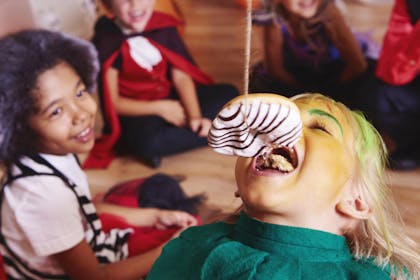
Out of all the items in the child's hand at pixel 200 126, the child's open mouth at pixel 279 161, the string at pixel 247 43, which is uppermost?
the string at pixel 247 43

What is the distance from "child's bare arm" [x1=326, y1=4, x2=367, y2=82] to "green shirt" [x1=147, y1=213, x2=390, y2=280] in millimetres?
1010

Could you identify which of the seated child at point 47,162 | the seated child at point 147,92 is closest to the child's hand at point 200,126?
the seated child at point 147,92

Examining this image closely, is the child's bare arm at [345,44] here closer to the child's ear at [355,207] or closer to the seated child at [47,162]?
the seated child at [47,162]

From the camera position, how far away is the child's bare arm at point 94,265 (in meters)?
0.98

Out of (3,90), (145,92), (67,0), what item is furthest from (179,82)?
(3,90)

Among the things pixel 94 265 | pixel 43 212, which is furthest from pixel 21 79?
pixel 94 265

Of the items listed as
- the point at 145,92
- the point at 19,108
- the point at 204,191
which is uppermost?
the point at 19,108

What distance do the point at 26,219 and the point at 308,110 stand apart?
56cm

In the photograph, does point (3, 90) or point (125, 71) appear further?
point (125, 71)

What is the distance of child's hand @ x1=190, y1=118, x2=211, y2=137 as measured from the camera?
1.56m

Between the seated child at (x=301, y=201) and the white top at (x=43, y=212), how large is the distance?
0.28 meters

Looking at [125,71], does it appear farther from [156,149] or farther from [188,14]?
[188,14]

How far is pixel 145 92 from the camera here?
63.2 inches

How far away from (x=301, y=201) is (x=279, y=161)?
54 millimetres
